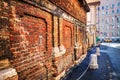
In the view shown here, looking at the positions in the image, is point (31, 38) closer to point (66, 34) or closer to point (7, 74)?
point (7, 74)

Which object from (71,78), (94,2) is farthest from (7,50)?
(94,2)

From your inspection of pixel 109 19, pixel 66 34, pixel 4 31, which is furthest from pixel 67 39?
pixel 109 19

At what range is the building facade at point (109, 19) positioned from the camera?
69.9m

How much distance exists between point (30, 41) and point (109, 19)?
7093cm

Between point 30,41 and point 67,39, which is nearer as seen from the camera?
point 30,41

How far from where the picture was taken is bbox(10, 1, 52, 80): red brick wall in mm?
4164

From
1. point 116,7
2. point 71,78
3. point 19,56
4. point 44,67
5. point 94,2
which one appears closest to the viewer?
point 19,56

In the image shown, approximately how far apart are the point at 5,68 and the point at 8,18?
1.05 m

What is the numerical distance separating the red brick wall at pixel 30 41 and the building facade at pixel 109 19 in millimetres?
64918

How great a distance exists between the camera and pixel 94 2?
36625mm

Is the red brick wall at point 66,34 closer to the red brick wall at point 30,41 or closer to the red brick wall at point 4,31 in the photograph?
the red brick wall at point 30,41

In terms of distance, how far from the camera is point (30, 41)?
16.8 ft

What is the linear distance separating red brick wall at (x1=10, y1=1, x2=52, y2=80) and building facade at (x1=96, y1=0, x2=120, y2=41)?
64918mm

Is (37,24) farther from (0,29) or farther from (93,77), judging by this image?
(93,77)
